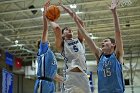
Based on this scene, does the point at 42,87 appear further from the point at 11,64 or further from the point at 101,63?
the point at 11,64

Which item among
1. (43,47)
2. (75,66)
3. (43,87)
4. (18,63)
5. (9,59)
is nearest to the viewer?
(75,66)

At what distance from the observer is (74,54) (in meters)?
4.06

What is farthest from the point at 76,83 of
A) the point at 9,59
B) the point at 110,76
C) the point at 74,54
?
the point at 9,59

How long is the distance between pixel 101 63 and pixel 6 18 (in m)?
11.8

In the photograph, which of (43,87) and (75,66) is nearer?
(75,66)

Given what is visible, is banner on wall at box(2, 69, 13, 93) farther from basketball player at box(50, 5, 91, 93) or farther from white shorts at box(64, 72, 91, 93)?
white shorts at box(64, 72, 91, 93)

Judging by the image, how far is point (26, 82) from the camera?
22719 mm

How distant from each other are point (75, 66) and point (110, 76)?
0.64m

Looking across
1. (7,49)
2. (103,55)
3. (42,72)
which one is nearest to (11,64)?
(7,49)

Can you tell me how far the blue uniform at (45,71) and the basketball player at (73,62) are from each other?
66 cm

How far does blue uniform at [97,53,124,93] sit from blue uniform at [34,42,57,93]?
139cm

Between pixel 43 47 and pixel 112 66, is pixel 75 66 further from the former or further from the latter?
pixel 43 47

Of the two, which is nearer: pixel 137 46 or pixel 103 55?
pixel 103 55

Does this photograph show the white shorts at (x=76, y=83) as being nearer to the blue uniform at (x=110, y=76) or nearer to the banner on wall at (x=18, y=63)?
the blue uniform at (x=110, y=76)
